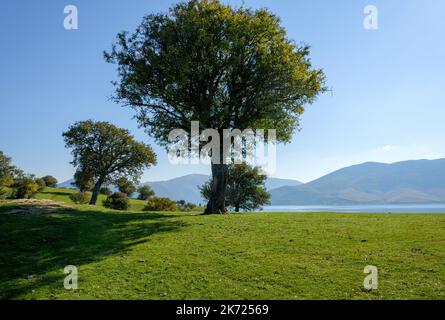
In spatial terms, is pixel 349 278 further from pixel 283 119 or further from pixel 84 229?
pixel 283 119

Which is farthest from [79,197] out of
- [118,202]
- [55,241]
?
[55,241]

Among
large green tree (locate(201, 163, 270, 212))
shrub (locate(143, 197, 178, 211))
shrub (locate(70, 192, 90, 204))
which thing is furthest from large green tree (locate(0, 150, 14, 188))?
large green tree (locate(201, 163, 270, 212))

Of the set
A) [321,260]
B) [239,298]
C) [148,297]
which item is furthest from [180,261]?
[321,260]

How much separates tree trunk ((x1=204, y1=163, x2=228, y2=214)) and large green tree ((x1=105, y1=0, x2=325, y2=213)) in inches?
4.9

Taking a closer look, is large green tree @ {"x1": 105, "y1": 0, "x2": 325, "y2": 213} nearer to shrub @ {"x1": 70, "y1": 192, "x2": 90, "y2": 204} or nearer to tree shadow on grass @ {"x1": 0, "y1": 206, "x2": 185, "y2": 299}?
tree shadow on grass @ {"x1": 0, "y1": 206, "x2": 185, "y2": 299}

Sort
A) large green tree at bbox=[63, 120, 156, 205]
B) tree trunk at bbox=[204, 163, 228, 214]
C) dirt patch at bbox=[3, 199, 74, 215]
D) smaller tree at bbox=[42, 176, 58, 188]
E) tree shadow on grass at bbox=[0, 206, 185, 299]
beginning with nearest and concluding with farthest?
tree shadow on grass at bbox=[0, 206, 185, 299] < dirt patch at bbox=[3, 199, 74, 215] < tree trunk at bbox=[204, 163, 228, 214] < large green tree at bbox=[63, 120, 156, 205] < smaller tree at bbox=[42, 176, 58, 188]

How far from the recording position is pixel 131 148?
257 ft

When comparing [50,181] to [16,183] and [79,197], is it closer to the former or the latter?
[16,183]

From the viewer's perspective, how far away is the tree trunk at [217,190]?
128ft

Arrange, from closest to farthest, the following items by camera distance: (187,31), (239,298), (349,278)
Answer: (239,298)
(349,278)
(187,31)

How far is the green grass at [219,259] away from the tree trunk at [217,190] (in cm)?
1051

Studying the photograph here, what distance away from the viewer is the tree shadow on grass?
15898 millimetres

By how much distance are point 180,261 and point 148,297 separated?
15.1ft

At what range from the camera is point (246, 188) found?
88750mm
